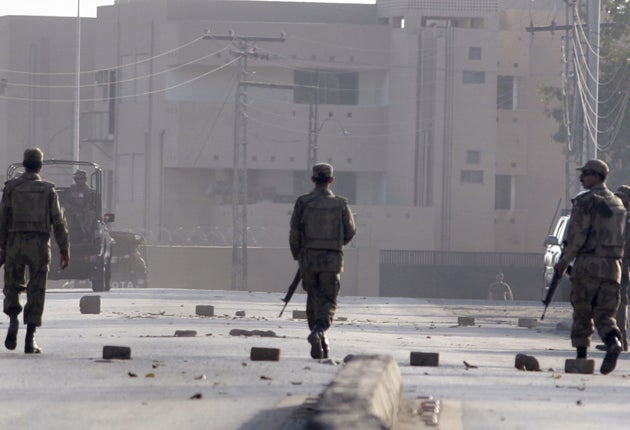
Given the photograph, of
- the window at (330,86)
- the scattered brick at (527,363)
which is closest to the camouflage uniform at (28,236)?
the scattered brick at (527,363)

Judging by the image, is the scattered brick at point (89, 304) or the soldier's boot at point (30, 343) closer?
the soldier's boot at point (30, 343)

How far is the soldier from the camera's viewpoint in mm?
28297

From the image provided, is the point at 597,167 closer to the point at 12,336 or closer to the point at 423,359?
the point at 423,359

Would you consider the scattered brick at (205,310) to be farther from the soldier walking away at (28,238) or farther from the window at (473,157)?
the window at (473,157)

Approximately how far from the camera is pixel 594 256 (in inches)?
551

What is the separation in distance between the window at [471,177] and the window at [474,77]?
13.1 ft

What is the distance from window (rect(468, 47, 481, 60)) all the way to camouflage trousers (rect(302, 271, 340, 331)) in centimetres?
5491

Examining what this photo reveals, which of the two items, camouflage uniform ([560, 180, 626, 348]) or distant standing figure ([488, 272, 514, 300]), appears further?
distant standing figure ([488, 272, 514, 300])

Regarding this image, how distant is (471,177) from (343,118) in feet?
20.7

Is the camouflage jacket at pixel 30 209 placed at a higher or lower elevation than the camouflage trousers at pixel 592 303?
higher

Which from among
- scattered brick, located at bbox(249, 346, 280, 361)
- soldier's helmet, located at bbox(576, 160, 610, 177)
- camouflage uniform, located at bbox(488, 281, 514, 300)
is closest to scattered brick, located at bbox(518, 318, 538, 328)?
soldier's helmet, located at bbox(576, 160, 610, 177)

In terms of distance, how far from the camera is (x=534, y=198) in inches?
2881

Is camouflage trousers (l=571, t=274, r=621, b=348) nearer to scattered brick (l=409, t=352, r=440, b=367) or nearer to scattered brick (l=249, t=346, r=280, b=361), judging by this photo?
scattered brick (l=409, t=352, r=440, b=367)

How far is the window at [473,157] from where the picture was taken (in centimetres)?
6838
